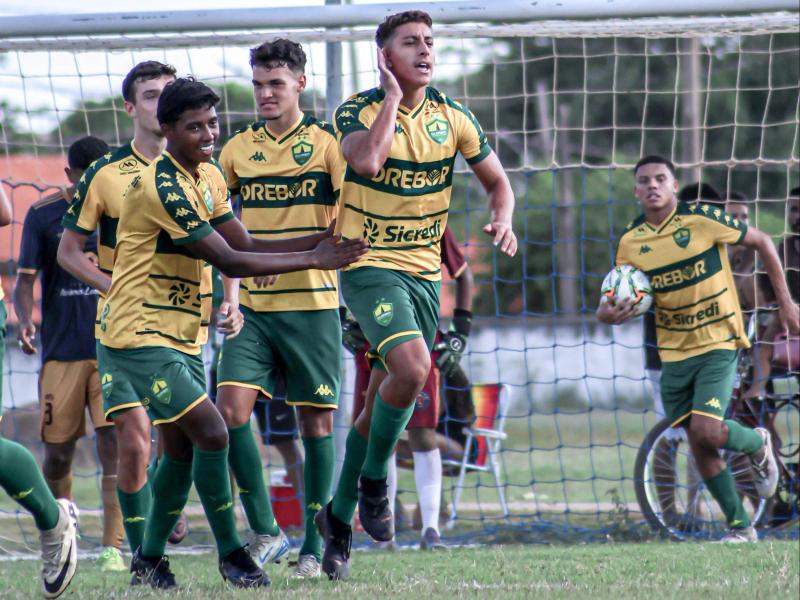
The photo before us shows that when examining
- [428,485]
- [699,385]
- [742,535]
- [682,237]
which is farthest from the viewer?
[428,485]

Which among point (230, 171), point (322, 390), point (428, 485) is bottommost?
point (428, 485)

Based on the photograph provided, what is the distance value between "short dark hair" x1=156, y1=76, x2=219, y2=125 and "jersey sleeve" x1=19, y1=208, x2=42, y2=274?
235 centimetres

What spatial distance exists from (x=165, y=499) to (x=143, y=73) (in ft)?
6.87

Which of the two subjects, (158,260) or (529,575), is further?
(529,575)

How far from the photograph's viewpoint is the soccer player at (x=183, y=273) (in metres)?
4.98

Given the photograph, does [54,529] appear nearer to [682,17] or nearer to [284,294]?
[284,294]

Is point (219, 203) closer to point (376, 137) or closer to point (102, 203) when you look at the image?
point (376, 137)

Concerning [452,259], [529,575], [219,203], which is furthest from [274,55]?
[529,575]

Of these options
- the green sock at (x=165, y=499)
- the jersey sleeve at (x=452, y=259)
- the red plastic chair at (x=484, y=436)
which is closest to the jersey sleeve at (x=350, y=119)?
the green sock at (x=165, y=499)

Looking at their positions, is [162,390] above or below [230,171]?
below

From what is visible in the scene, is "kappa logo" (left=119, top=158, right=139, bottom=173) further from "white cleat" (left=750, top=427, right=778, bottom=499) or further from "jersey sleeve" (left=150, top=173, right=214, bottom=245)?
"white cleat" (left=750, top=427, right=778, bottom=499)

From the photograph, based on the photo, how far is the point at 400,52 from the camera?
549cm

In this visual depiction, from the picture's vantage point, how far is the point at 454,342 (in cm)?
745

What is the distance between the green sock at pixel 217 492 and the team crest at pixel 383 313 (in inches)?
32.8
